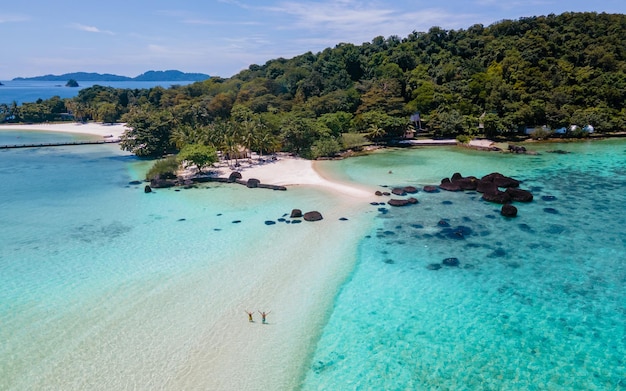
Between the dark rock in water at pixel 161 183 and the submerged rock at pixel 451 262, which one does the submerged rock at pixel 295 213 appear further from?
the dark rock in water at pixel 161 183

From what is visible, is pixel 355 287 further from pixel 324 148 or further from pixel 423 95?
pixel 423 95

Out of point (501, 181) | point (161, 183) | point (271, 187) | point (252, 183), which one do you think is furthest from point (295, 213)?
point (501, 181)

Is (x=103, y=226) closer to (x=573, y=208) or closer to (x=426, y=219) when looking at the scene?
(x=426, y=219)

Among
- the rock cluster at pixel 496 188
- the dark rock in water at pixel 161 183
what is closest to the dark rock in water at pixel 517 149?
the rock cluster at pixel 496 188

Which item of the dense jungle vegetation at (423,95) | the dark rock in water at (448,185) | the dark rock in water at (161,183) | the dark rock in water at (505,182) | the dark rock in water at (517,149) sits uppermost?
the dense jungle vegetation at (423,95)

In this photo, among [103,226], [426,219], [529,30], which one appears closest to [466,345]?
[426,219]

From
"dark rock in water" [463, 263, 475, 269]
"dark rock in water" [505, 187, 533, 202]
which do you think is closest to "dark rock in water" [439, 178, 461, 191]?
"dark rock in water" [505, 187, 533, 202]

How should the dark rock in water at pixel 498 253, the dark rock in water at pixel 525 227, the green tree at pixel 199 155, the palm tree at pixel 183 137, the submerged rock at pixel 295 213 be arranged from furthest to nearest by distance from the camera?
1. the palm tree at pixel 183 137
2. the green tree at pixel 199 155
3. the submerged rock at pixel 295 213
4. the dark rock in water at pixel 525 227
5. the dark rock in water at pixel 498 253
